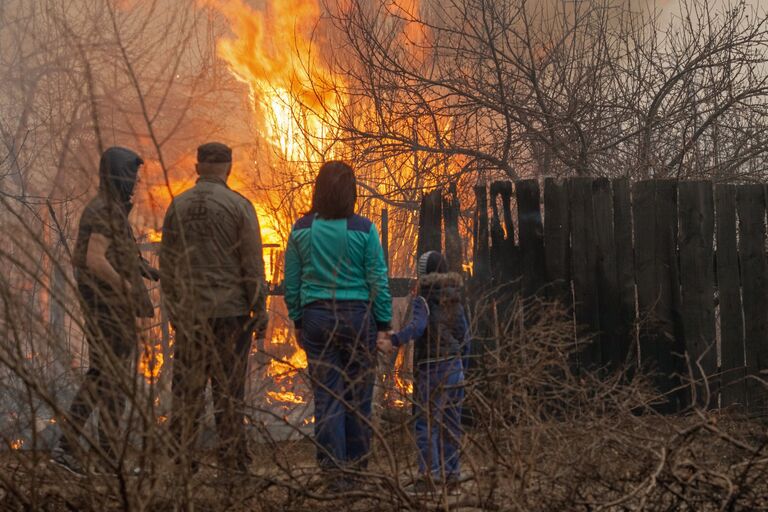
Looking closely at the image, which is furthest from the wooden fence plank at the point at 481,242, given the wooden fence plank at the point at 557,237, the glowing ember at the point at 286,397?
the glowing ember at the point at 286,397

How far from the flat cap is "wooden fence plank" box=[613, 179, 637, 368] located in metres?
3.20

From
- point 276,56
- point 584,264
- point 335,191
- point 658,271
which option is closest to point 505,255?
point 584,264

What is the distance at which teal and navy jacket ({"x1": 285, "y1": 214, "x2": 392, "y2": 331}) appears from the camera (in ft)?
18.2

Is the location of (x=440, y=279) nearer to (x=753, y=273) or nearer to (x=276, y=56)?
(x=753, y=273)

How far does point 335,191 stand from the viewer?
5.57 meters

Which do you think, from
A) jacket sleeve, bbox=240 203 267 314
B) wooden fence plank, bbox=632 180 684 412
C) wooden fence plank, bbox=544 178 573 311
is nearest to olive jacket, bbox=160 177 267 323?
jacket sleeve, bbox=240 203 267 314

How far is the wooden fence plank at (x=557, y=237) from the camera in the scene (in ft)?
25.4

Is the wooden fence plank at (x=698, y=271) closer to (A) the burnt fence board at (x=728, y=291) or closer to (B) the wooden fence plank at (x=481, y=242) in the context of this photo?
(A) the burnt fence board at (x=728, y=291)

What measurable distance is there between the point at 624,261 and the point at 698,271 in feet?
1.86

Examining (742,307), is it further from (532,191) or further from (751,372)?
(532,191)

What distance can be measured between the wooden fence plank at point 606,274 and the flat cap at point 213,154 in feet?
10.1

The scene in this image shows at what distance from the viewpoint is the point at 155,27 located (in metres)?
Result: 20.4

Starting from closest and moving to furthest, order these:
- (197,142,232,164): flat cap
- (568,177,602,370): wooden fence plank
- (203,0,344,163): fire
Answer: (197,142,232,164): flat cap < (568,177,602,370): wooden fence plank < (203,0,344,163): fire

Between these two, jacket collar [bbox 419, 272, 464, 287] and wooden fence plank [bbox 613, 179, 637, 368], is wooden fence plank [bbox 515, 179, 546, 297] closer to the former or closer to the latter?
wooden fence plank [bbox 613, 179, 637, 368]
